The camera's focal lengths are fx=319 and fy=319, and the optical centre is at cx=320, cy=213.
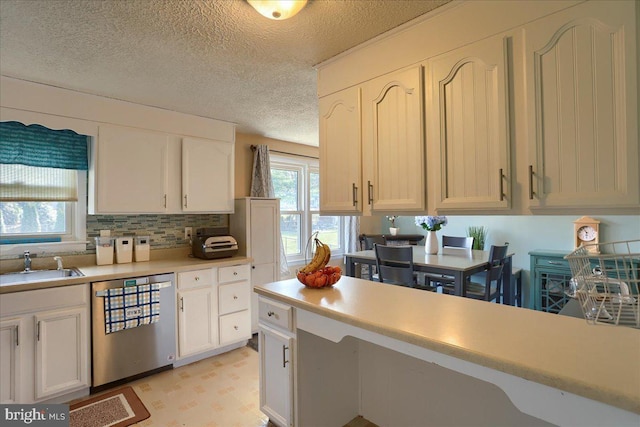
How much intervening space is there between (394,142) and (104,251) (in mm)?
2593

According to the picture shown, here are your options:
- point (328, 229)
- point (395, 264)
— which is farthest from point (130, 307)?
point (328, 229)

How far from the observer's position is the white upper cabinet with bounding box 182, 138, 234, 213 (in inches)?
119

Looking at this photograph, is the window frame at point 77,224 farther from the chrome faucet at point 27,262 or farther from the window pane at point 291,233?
the window pane at point 291,233

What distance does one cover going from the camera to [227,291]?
9.95ft

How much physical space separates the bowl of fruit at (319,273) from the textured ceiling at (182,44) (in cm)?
116

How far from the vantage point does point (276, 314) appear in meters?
1.80

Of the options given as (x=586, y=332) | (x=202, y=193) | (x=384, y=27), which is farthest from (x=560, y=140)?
(x=202, y=193)

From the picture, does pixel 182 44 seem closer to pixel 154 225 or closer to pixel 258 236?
pixel 154 225

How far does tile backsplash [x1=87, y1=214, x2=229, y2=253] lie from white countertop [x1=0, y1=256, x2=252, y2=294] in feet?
0.67

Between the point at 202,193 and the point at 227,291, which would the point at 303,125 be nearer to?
the point at 202,193

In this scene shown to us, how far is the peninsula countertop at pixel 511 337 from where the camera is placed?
0.86m

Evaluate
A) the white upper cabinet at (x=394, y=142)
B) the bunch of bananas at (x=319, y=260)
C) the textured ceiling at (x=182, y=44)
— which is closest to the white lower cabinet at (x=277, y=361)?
the bunch of bananas at (x=319, y=260)

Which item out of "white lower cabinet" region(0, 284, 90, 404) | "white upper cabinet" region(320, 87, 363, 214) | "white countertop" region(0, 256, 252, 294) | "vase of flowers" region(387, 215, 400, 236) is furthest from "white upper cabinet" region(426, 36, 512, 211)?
"vase of flowers" region(387, 215, 400, 236)

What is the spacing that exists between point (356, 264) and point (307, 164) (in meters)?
1.58
